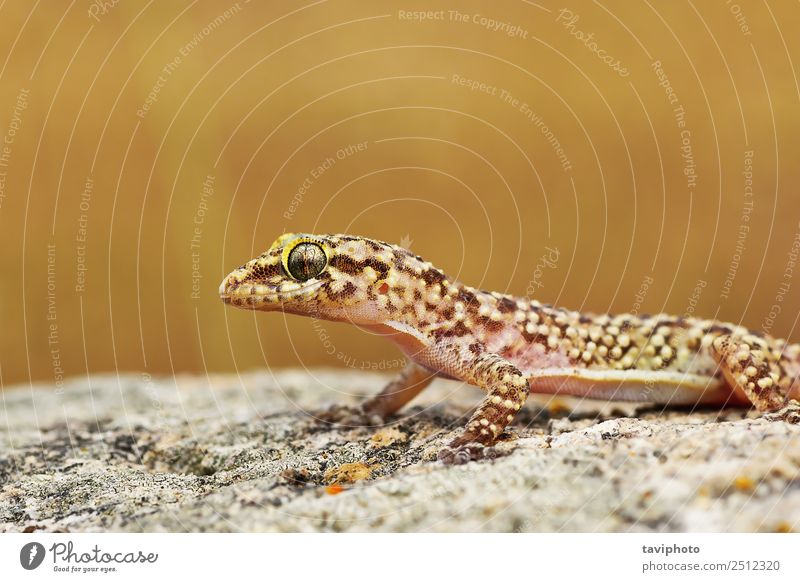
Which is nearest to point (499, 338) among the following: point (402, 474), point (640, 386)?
point (640, 386)

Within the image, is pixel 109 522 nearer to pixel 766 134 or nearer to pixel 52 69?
pixel 52 69

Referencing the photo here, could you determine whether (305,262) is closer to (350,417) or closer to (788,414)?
(350,417)

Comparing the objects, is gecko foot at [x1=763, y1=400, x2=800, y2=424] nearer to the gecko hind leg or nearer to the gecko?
the gecko

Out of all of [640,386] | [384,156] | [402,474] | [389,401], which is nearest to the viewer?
[402,474]

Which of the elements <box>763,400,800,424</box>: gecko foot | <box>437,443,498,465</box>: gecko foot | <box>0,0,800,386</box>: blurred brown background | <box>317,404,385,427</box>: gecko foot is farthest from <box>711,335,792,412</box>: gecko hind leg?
<box>0,0,800,386</box>: blurred brown background

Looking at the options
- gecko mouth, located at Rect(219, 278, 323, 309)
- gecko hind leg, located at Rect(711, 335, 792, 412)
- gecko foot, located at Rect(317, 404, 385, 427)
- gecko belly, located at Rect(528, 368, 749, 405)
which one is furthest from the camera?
gecko foot, located at Rect(317, 404, 385, 427)
